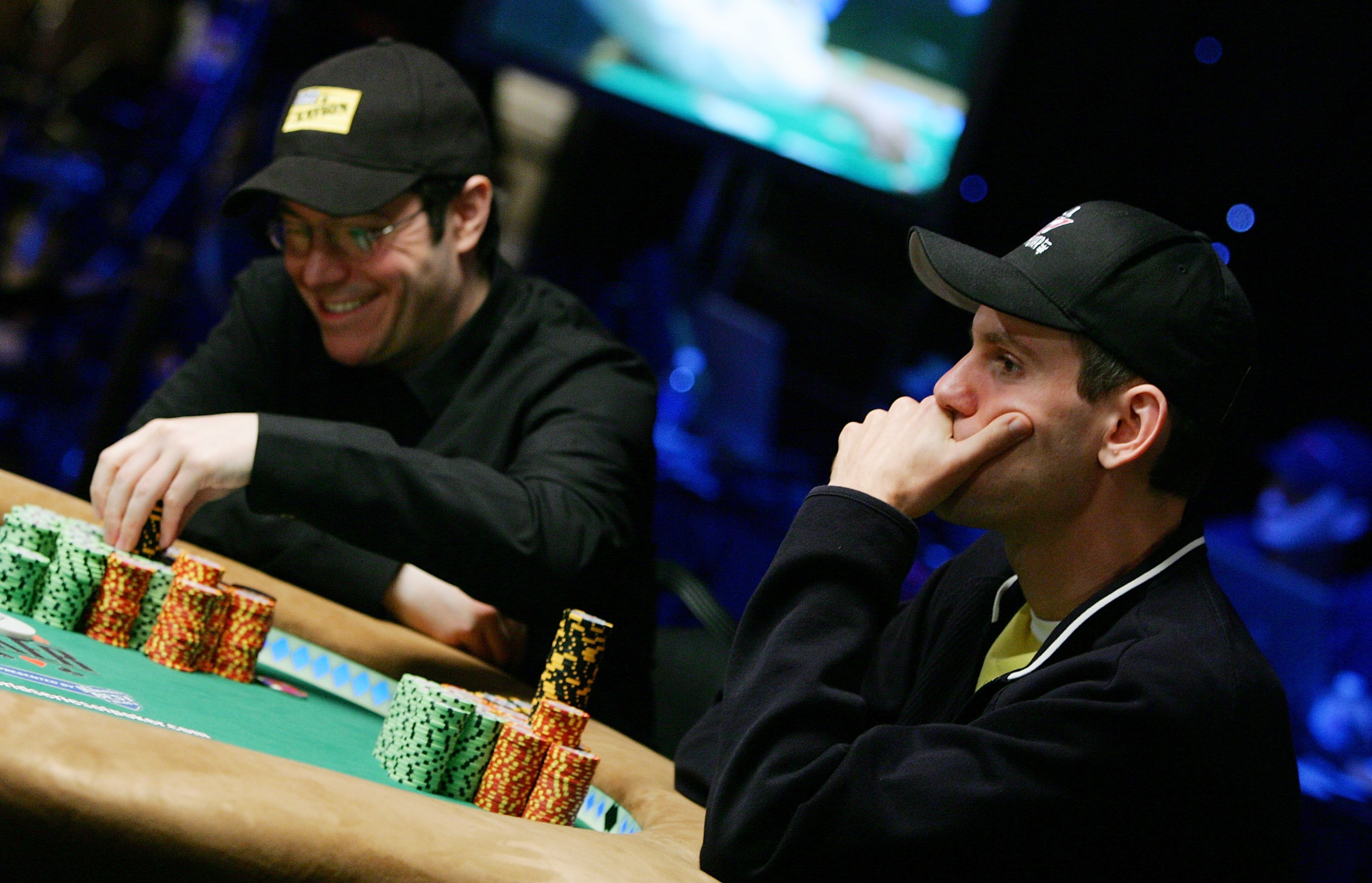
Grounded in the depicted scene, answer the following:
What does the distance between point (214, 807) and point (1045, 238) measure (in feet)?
3.33

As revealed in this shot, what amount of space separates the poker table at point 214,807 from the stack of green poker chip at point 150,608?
2.9 inches

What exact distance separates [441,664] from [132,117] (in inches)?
168

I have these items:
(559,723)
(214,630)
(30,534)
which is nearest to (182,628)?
(214,630)

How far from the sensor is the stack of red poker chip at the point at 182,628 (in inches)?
57.4

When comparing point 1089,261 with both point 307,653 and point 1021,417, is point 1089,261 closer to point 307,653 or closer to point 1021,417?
point 1021,417

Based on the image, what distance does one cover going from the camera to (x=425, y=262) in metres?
2.26

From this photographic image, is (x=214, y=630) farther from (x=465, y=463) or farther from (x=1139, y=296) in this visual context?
(x=1139, y=296)

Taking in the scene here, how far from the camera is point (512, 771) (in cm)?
132

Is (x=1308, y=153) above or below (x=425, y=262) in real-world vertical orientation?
above

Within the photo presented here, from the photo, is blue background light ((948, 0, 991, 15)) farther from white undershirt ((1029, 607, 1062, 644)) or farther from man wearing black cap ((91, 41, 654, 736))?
white undershirt ((1029, 607, 1062, 644))

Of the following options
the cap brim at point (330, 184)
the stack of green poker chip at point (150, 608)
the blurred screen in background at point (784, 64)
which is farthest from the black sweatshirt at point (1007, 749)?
the blurred screen in background at point (784, 64)

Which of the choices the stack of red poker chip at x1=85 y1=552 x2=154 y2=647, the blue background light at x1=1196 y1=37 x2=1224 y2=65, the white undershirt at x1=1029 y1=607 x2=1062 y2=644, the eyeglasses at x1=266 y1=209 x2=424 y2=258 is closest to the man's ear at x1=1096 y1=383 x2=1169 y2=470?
the white undershirt at x1=1029 y1=607 x2=1062 y2=644

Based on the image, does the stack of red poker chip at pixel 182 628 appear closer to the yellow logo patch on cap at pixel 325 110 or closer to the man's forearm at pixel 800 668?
the man's forearm at pixel 800 668

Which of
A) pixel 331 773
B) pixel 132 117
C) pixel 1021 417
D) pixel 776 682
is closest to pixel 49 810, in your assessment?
pixel 331 773
